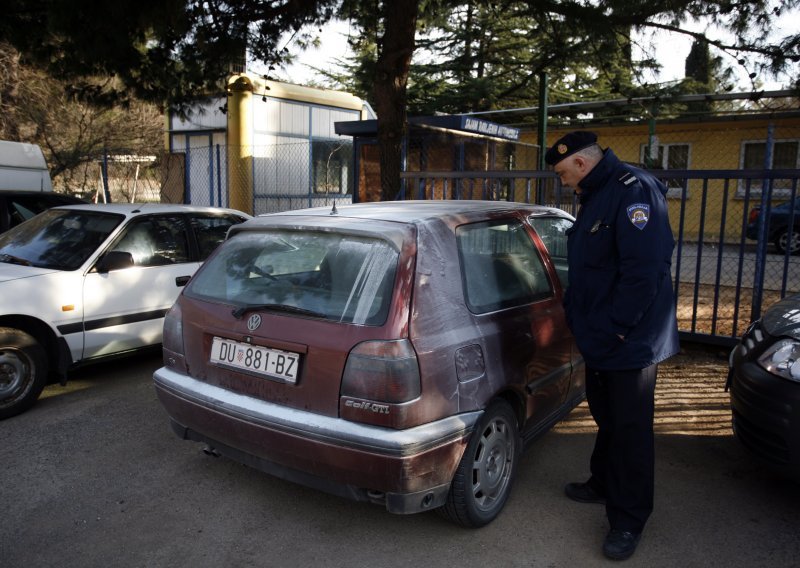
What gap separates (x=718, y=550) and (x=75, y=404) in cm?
443

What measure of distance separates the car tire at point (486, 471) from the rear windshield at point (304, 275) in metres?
0.79

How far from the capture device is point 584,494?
344 centimetres

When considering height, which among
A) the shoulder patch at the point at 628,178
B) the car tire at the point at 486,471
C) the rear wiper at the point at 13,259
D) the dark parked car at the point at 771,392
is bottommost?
the car tire at the point at 486,471

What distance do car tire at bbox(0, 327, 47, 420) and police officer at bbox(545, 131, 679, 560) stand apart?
12.6ft

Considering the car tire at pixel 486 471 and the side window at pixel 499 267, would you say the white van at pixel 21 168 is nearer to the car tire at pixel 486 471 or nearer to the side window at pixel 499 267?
the side window at pixel 499 267

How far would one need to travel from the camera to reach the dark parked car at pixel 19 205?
745 cm

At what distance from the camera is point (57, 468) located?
12.4 ft

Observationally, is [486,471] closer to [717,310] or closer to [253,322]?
[253,322]

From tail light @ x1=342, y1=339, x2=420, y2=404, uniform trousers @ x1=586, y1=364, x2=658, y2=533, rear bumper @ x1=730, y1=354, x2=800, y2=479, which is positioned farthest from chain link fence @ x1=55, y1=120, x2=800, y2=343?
tail light @ x1=342, y1=339, x2=420, y2=404

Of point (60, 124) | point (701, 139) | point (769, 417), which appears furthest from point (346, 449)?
point (60, 124)

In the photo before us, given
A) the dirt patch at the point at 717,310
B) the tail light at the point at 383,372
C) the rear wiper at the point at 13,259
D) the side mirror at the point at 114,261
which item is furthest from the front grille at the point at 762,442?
the rear wiper at the point at 13,259

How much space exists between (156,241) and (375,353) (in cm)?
366

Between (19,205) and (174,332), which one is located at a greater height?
(19,205)

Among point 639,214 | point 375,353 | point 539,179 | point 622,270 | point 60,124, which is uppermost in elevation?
point 60,124
